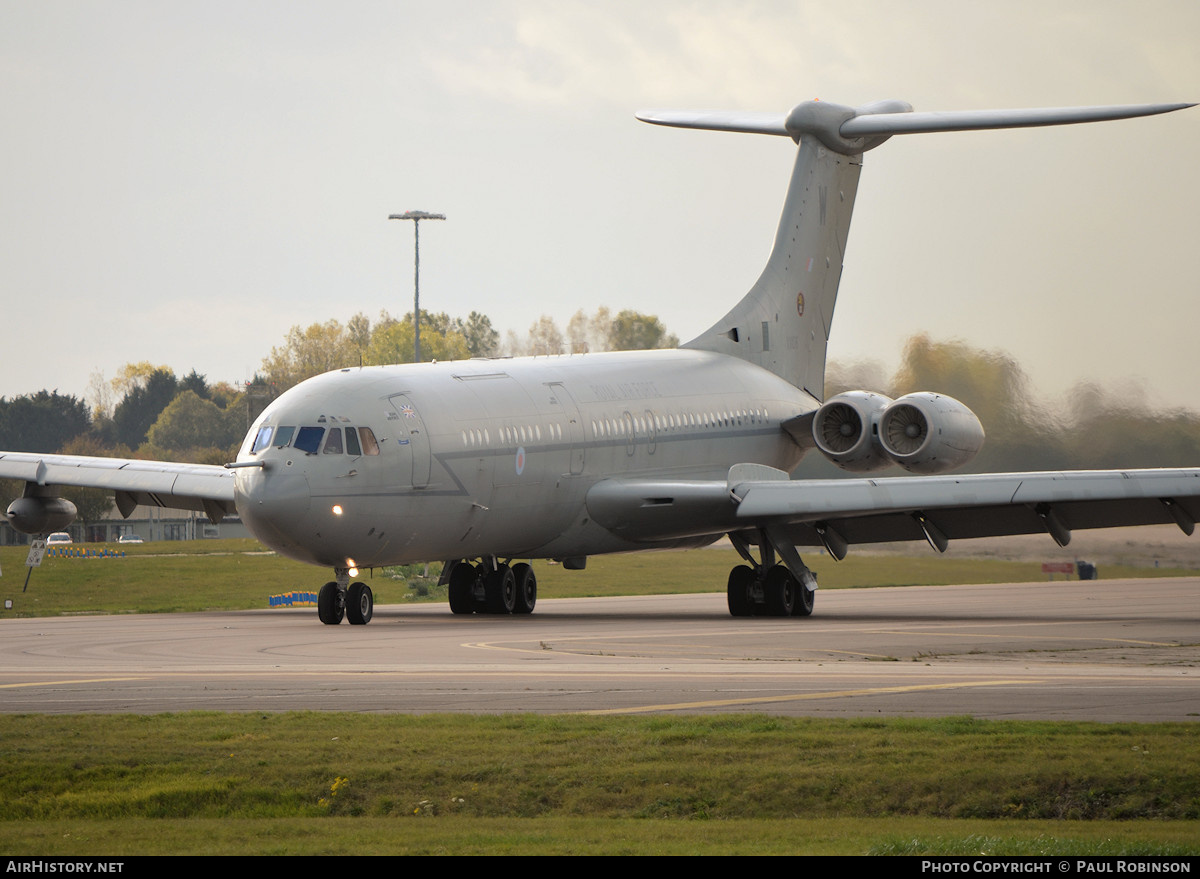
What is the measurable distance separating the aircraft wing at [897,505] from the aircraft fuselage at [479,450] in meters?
1.03

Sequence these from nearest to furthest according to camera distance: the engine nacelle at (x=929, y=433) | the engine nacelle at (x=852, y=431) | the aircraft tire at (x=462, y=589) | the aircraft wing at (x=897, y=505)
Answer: the aircraft wing at (x=897, y=505) < the aircraft tire at (x=462, y=589) < the engine nacelle at (x=929, y=433) < the engine nacelle at (x=852, y=431)

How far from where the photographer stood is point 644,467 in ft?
123

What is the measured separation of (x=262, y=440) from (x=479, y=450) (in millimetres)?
4339

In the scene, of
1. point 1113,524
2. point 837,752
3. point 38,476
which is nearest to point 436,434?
point 38,476

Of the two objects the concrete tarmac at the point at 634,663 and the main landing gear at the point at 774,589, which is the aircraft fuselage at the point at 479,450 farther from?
the main landing gear at the point at 774,589

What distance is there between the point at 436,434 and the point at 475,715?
15240 mm

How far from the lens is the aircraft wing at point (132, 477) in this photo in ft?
117

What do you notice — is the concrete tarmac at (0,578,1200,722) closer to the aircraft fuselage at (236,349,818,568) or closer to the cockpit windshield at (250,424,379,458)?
the aircraft fuselage at (236,349,818,568)

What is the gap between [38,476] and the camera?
37156 mm

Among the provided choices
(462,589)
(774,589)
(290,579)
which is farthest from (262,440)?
(290,579)

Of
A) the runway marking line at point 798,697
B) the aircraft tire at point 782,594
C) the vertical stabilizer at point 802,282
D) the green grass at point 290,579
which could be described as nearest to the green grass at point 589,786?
the runway marking line at point 798,697

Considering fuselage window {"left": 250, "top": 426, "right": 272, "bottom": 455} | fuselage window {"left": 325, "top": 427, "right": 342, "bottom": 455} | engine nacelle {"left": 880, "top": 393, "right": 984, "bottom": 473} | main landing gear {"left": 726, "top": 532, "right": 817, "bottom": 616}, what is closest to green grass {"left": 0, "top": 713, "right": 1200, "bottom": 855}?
fuselage window {"left": 325, "top": 427, "right": 342, "bottom": 455}

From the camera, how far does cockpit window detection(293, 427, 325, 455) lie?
2942 cm
